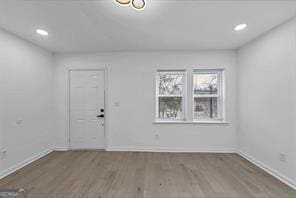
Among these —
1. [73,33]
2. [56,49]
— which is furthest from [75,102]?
[73,33]

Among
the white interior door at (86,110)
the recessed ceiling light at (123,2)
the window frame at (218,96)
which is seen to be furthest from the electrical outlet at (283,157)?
the white interior door at (86,110)

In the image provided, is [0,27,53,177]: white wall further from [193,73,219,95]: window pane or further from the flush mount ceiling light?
[193,73,219,95]: window pane

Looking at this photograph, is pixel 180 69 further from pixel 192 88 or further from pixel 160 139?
pixel 160 139

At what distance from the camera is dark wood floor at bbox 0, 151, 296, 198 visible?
2.15 metres

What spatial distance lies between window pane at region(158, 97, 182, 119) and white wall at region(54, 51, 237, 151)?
0.28 metres

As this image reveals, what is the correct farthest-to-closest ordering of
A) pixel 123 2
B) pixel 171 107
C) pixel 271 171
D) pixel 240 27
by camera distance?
pixel 171 107 → pixel 271 171 → pixel 240 27 → pixel 123 2

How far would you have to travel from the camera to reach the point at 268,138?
2.76 meters

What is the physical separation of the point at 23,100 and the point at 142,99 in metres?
2.52

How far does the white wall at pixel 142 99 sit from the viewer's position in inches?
148

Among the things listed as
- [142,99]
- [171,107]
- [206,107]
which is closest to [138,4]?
[142,99]

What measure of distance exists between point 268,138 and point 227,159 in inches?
37.3

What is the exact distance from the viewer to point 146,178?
254cm

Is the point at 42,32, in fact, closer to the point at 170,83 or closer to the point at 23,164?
the point at 23,164

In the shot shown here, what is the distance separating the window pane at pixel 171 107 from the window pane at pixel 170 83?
16cm
